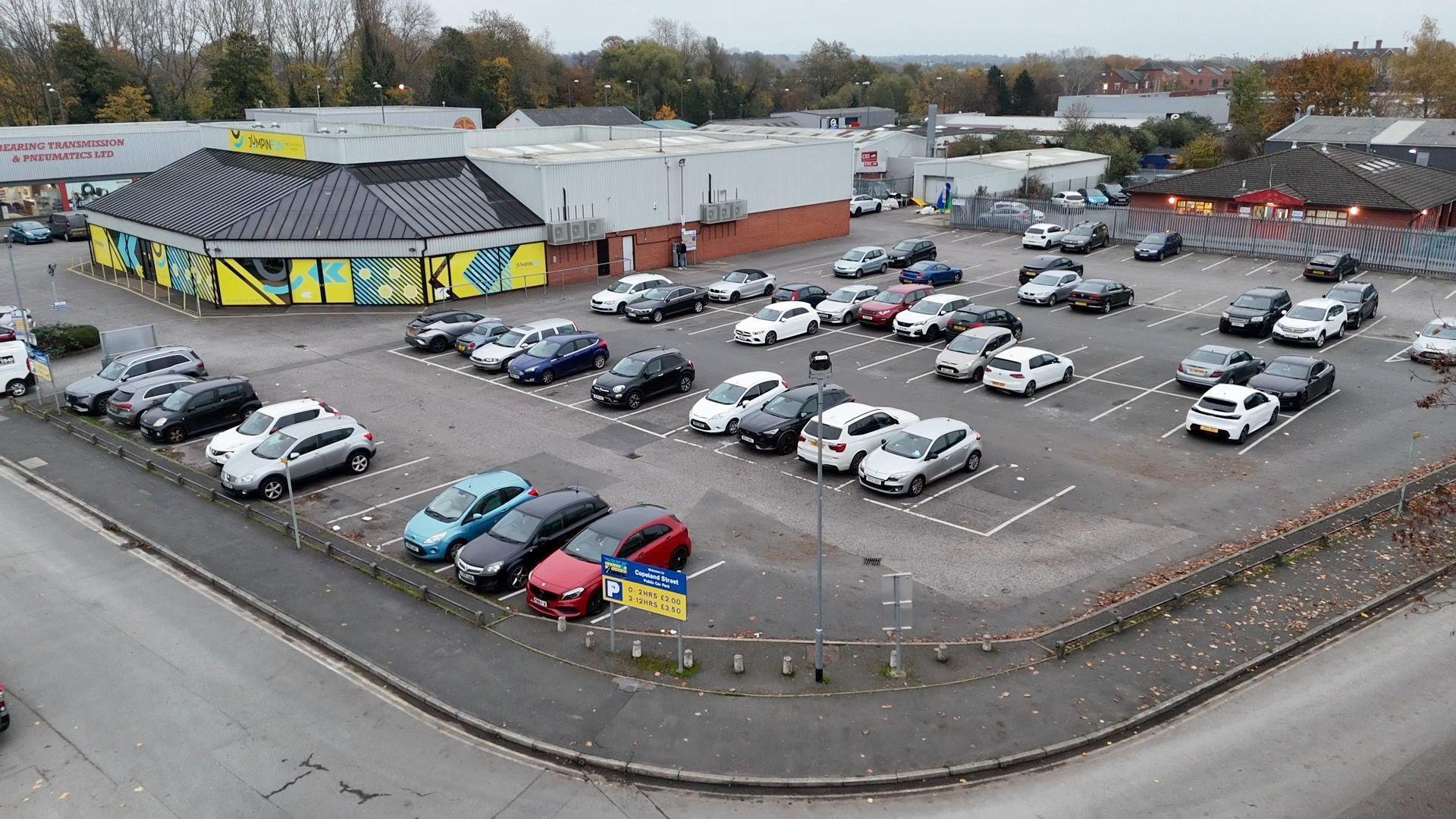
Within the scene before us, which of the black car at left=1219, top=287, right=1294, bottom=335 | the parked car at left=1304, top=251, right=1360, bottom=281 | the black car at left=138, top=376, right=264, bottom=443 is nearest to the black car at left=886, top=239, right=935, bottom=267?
the black car at left=1219, top=287, right=1294, bottom=335

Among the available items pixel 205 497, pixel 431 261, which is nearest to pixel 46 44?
pixel 431 261

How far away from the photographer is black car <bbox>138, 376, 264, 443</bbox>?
25.6 meters

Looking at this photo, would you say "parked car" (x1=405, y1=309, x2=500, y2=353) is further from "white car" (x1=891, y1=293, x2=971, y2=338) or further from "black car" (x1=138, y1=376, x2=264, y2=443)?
"white car" (x1=891, y1=293, x2=971, y2=338)

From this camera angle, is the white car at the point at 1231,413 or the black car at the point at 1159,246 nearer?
the white car at the point at 1231,413

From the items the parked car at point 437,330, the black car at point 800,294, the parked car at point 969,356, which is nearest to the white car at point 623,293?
the black car at point 800,294

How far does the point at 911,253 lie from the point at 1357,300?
17.8 m

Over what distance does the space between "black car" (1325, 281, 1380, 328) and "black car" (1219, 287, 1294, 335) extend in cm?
205

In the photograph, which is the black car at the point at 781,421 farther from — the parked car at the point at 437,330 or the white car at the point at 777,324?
the parked car at the point at 437,330

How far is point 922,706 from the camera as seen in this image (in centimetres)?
1445

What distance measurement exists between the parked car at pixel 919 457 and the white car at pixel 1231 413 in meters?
6.20

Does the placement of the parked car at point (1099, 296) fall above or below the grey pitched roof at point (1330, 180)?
below

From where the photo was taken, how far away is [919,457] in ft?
72.5

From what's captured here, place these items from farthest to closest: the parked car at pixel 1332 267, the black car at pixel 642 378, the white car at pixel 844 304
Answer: the parked car at pixel 1332 267, the white car at pixel 844 304, the black car at pixel 642 378

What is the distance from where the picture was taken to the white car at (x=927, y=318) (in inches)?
1352
